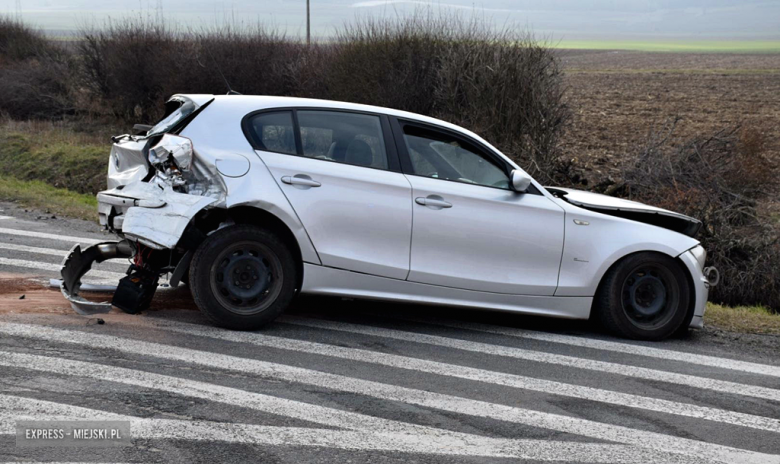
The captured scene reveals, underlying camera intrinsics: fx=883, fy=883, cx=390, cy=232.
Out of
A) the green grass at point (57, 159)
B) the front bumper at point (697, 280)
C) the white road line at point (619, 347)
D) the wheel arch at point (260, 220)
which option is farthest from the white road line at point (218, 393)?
the green grass at point (57, 159)

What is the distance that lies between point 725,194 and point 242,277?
32.1 ft

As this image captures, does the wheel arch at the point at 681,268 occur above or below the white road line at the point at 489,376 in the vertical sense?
above

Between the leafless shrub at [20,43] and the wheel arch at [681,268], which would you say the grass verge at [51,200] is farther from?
the leafless shrub at [20,43]

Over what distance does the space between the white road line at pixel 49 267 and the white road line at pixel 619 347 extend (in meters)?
2.86

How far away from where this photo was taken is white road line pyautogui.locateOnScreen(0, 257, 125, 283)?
8461 millimetres

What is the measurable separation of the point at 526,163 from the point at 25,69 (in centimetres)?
2211

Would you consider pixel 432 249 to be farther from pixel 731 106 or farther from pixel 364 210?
pixel 731 106

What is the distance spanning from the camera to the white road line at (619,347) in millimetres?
6910

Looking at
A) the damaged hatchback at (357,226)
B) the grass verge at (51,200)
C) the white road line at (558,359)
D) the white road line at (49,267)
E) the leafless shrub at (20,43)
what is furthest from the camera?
the leafless shrub at (20,43)

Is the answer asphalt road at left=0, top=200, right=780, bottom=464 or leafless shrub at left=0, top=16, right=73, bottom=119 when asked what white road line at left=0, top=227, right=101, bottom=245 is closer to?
asphalt road at left=0, top=200, right=780, bottom=464

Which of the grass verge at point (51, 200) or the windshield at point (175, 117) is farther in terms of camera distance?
the grass verge at point (51, 200)

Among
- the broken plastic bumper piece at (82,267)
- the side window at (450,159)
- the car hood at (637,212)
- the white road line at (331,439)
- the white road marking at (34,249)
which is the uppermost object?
the side window at (450,159)

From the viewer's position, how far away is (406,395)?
5.61 meters

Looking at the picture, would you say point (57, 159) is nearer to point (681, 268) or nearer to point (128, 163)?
point (128, 163)
